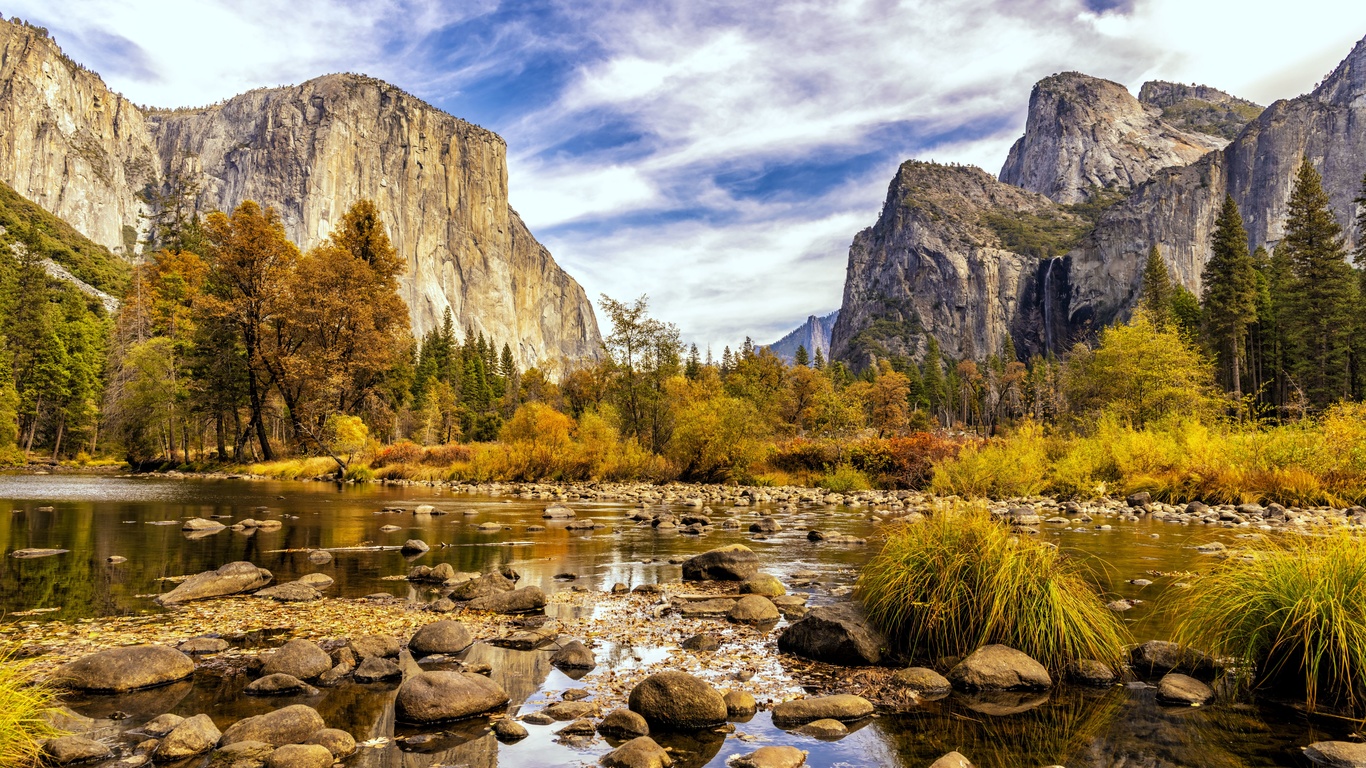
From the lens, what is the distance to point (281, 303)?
3794cm

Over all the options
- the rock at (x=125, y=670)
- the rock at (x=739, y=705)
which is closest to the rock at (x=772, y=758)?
the rock at (x=739, y=705)

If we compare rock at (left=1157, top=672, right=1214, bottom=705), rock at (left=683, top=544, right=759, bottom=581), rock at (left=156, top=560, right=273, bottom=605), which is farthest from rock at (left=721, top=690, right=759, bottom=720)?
rock at (left=156, top=560, right=273, bottom=605)

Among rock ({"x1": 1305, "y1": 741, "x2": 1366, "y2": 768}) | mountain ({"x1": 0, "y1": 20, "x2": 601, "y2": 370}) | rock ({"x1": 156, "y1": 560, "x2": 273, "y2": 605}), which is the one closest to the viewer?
rock ({"x1": 1305, "y1": 741, "x2": 1366, "y2": 768})

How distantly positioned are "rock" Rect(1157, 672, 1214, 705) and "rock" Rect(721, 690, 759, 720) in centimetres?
316

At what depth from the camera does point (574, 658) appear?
6438mm

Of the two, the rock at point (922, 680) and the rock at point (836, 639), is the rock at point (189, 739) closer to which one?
the rock at point (836, 639)

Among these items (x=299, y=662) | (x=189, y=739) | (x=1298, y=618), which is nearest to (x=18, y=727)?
(x=189, y=739)

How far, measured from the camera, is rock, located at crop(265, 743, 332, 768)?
4094mm

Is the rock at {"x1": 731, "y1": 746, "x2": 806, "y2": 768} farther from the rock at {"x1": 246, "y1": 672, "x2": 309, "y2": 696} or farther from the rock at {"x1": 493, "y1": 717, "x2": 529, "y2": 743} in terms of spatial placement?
the rock at {"x1": 246, "y1": 672, "x2": 309, "y2": 696}

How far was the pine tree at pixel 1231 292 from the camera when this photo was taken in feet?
190

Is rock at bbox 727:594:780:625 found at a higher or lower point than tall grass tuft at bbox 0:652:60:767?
lower

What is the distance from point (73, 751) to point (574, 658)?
347cm

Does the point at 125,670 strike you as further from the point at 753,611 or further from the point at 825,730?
the point at 753,611

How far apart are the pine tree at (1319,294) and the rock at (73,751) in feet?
236
